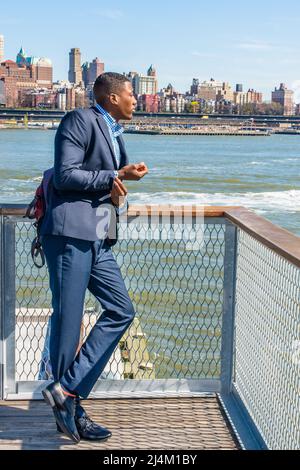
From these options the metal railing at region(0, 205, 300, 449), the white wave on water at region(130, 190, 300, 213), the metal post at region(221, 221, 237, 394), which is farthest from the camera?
the white wave on water at region(130, 190, 300, 213)

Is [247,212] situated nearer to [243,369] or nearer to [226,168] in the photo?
[243,369]

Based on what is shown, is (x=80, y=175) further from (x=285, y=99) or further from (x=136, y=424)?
(x=285, y=99)

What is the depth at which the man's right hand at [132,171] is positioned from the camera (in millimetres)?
3211

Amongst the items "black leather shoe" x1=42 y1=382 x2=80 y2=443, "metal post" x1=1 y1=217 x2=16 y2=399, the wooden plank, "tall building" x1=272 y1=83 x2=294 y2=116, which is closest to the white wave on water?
the wooden plank

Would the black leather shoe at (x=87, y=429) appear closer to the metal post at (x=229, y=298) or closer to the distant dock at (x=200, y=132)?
the metal post at (x=229, y=298)

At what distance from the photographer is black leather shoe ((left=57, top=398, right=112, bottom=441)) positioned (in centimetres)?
352

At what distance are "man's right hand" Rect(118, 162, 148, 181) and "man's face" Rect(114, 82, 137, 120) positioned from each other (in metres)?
0.25

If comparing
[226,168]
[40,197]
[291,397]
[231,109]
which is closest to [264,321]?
[291,397]

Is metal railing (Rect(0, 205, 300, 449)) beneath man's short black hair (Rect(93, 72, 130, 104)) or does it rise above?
beneath

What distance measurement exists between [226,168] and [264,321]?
158 ft

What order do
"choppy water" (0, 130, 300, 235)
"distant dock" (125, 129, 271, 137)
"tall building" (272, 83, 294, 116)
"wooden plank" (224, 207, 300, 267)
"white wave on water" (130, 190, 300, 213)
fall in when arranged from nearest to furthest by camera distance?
"wooden plank" (224, 207, 300, 267) < "white wave on water" (130, 190, 300, 213) < "choppy water" (0, 130, 300, 235) < "distant dock" (125, 129, 271, 137) < "tall building" (272, 83, 294, 116)

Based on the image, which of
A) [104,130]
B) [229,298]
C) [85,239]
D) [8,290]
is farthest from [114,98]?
[229,298]

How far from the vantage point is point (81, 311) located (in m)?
3.37

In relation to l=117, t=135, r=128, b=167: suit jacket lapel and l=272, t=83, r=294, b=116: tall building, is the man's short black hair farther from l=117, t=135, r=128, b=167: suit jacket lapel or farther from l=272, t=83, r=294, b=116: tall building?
l=272, t=83, r=294, b=116: tall building
